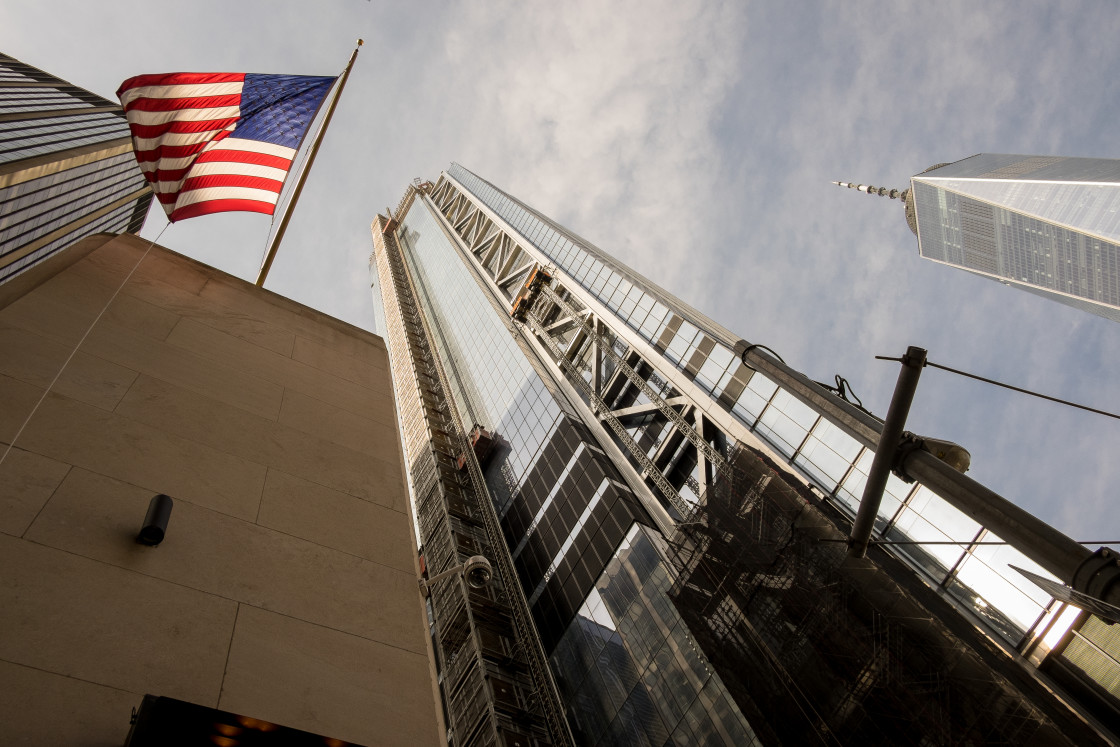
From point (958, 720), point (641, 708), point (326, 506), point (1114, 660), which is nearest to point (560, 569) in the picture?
point (641, 708)

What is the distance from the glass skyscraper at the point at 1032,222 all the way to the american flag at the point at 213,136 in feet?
383

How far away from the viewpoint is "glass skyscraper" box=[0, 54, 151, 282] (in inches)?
3027

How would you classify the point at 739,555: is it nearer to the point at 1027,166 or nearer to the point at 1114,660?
the point at 1114,660

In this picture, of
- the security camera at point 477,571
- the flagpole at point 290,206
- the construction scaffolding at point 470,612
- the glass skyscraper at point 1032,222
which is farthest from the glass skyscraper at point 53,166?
the glass skyscraper at point 1032,222

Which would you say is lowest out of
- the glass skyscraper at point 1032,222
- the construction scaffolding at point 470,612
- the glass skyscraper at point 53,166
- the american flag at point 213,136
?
the glass skyscraper at point 53,166

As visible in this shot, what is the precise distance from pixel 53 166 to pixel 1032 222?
5819 inches

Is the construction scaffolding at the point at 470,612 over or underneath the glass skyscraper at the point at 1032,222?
underneath

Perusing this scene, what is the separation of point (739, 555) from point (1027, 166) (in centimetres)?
13130

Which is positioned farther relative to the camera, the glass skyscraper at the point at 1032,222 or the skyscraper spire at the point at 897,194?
the skyscraper spire at the point at 897,194

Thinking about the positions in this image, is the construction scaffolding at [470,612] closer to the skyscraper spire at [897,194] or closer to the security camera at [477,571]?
the security camera at [477,571]

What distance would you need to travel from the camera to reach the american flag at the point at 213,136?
14.0m

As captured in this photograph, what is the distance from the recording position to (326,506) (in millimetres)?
10023

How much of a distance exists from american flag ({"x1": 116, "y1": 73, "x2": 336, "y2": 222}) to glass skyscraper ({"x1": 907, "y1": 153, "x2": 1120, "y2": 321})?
117 m

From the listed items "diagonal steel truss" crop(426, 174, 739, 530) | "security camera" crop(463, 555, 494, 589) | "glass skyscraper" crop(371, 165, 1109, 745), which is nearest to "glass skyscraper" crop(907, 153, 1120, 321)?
"diagonal steel truss" crop(426, 174, 739, 530)
